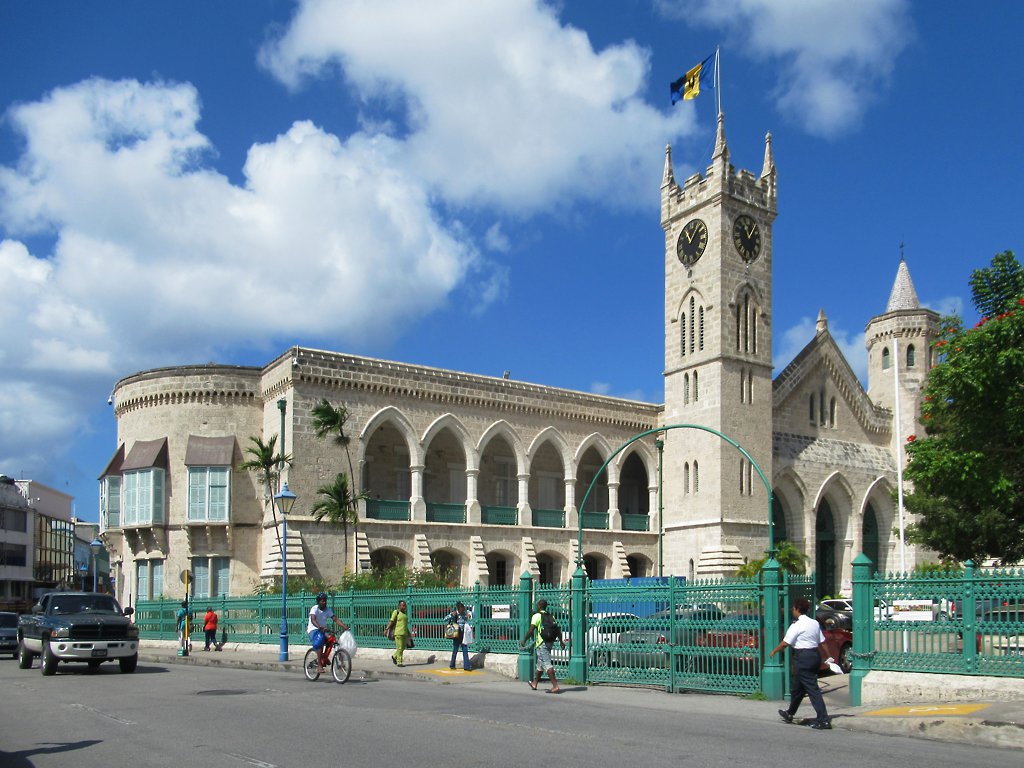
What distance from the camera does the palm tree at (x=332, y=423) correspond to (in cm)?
3228

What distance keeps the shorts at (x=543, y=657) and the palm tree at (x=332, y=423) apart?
17.2 meters

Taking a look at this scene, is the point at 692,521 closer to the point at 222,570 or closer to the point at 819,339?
the point at 819,339

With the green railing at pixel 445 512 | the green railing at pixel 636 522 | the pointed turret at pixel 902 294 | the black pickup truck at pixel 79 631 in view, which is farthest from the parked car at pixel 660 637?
the pointed turret at pixel 902 294

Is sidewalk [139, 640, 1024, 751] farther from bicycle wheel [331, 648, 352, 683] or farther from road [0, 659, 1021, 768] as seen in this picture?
bicycle wheel [331, 648, 352, 683]

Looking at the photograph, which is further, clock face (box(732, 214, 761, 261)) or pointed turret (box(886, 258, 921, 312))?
pointed turret (box(886, 258, 921, 312))

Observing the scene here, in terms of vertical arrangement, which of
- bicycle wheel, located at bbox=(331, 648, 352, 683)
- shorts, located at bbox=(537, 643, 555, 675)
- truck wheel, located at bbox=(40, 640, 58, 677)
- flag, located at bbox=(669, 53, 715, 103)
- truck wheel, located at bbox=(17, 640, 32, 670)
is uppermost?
flag, located at bbox=(669, 53, 715, 103)

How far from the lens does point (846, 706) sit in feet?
44.6

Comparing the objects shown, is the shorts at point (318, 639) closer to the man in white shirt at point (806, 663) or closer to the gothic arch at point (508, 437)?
the man in white shirt at point (806, 663)

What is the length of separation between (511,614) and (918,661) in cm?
789

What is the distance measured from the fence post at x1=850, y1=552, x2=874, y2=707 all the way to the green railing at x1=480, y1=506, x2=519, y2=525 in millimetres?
23827

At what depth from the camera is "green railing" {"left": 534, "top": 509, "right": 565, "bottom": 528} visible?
3838cm

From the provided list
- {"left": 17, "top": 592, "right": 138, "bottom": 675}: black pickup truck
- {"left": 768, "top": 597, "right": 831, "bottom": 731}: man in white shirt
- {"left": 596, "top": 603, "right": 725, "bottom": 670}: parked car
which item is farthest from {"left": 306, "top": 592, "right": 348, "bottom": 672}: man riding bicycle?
{"left": 768, "top": 597, "right": 831, "bottom": 731}: man in white shirt

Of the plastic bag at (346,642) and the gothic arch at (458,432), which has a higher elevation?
the gothic arch at (458,432)

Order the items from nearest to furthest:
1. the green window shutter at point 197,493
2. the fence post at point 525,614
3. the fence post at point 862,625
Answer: the fence post at point 862,625 → the fence post at point 525,614 → the green window shutter at point 197,493
